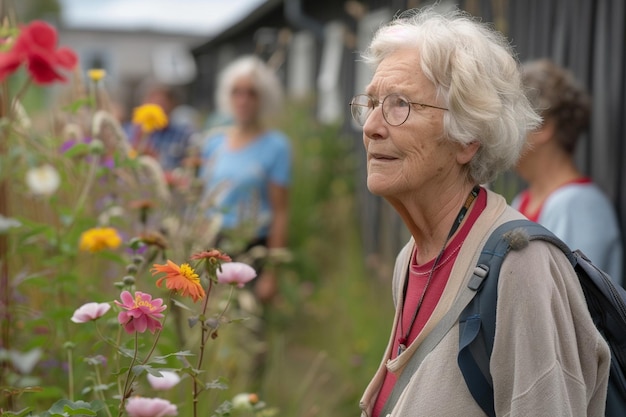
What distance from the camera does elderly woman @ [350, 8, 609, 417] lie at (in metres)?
1.92

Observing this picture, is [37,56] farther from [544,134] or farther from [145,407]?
[544,134]

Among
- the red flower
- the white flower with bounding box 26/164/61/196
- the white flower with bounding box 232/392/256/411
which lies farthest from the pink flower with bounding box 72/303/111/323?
the white flower with bounding box 26/164/61/196

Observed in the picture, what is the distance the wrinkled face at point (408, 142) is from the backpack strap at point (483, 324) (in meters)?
0.25

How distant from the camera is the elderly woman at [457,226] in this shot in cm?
192

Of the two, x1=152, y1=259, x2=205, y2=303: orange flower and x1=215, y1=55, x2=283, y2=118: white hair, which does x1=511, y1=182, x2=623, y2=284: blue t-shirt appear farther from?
x1=215, y1=55, x2=283, y2=118: white hair

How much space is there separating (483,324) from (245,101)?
11.9ft

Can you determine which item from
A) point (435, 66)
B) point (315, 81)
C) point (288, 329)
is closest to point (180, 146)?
point (288, 329)

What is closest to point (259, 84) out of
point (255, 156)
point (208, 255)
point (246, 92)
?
point (246, 92)

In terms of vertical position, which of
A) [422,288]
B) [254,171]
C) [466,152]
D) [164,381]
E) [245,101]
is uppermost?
[466,152]

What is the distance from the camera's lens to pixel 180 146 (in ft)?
21.0

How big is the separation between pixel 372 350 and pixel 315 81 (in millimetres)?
8053

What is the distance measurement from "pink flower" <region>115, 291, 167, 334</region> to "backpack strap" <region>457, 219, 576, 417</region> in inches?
23.6

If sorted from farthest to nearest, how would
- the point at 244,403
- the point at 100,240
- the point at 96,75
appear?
1. the point at 96,75
2. the point at 100,240
3. the point at 244,403

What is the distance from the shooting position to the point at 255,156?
529 cm
